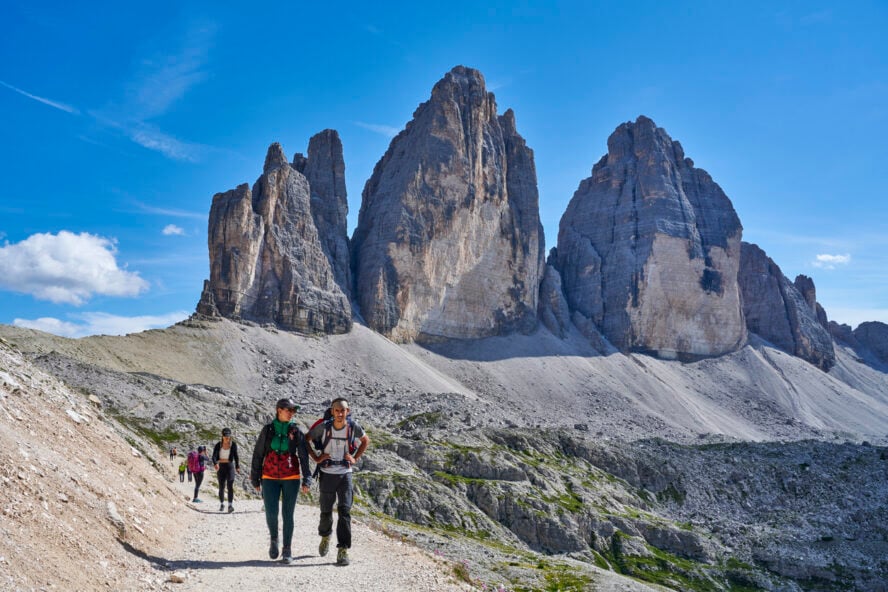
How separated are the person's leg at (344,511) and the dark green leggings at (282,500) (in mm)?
793

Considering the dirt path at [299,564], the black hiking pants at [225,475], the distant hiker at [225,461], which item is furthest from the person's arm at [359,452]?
the black hiking pants at [225,475]

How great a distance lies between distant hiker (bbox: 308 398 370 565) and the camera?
12.1m

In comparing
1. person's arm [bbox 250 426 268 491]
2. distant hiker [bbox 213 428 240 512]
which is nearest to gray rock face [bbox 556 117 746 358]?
distant hiker [bbox 213 428 240 512]

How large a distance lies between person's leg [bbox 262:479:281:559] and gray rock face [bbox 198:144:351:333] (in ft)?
323

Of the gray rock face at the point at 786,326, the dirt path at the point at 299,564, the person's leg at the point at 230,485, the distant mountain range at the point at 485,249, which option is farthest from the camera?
the gray rock face at the point at 786,326

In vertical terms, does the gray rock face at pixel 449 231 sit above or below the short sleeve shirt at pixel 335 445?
above

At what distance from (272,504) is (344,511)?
1.29 m

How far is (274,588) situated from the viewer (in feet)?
33.3

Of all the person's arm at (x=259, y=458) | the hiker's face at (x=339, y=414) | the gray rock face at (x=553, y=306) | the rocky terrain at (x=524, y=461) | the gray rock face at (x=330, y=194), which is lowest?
the rocky terrain at (x=524, y=461)

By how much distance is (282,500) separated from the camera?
472 inches

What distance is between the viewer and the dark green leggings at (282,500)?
471 inches

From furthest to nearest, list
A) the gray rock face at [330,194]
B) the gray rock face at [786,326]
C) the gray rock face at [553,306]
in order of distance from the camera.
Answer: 1. the gray rock face at [786,326]
2. the gray rock face at [553,306]
3. the gray rock face at [330,194]

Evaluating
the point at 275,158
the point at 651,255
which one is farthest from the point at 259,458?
the point at 651,255

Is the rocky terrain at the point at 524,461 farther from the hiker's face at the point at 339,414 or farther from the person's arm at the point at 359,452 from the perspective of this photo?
the hiker's face at the point at 339,414
